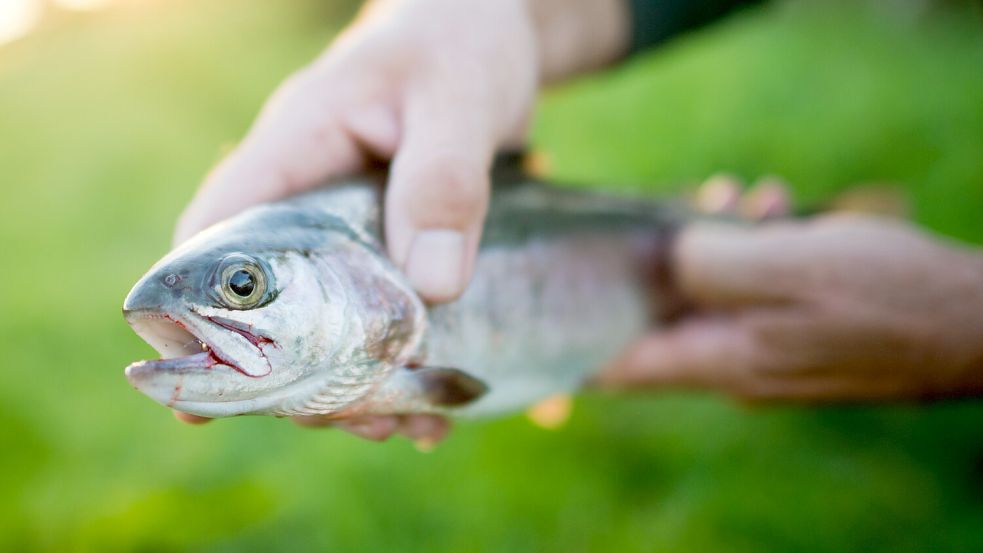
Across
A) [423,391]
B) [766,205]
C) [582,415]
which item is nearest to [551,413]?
[582,415]

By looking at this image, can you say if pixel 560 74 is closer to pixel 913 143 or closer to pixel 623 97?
pixel 913 143

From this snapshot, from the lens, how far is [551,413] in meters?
2.74

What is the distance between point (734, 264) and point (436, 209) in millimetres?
1291

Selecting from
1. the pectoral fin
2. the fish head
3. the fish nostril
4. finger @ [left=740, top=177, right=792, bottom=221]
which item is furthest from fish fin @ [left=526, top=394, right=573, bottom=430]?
the fish nostril

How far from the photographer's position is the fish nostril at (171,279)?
123 centimetres

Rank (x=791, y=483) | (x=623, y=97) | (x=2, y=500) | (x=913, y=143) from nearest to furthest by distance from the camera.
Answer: (x=791, y=483)
(x=2, y=500)
(x=913, y=143)
(x=623, y=97)

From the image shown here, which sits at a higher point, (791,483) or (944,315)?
(944,315)

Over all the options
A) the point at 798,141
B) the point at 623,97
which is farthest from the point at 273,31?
the point at 798,141

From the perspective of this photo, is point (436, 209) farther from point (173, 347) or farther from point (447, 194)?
point (173, 347)

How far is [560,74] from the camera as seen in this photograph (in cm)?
304

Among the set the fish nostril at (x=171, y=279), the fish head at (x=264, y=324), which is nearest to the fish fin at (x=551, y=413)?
the fish head at (x=264, y=324)

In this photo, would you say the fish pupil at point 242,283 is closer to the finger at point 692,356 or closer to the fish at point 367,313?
the fish at point 367,313

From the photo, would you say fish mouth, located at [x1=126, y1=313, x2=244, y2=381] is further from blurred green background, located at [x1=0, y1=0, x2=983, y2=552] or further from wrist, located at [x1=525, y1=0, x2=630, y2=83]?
wrist, located at [x1=525, y1=0, x2=630, y2=83]

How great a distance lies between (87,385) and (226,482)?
130 cm
